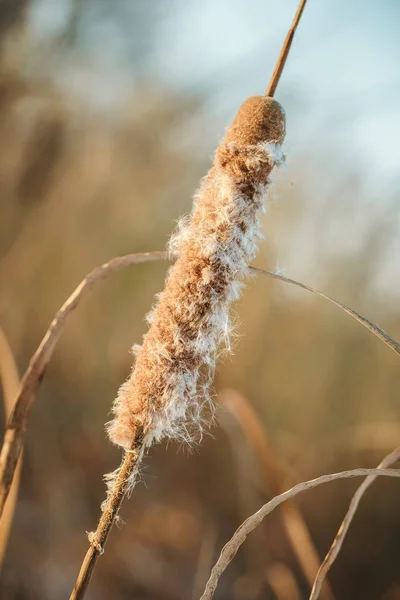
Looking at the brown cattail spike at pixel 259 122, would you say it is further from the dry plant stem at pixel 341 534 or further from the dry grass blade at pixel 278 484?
the dry grass blade at pixel 278 484

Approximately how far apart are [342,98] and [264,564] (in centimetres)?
101

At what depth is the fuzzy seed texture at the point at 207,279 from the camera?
37cm

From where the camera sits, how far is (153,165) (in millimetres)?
1199

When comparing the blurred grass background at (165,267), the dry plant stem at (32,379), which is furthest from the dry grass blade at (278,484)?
the dry plant stem at (32,379)

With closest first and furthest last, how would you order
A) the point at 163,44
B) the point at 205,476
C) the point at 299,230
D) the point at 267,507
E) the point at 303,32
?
the point at 267,507 < the point at 303,32 < the point at 163,44 < the point at 299,230 < the point at 205,476

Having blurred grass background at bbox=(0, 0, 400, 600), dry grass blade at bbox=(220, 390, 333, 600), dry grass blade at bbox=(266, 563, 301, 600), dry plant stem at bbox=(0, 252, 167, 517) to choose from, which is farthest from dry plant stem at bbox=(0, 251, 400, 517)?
dry grass blade at bbox=(266, 563, 301, 600)

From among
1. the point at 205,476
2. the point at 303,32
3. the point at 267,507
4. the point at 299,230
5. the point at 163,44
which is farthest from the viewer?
the point at 205,476

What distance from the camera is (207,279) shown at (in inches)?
14.4

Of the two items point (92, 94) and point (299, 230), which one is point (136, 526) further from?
point (92, 94)

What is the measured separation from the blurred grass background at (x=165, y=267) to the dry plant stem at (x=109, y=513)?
57cm

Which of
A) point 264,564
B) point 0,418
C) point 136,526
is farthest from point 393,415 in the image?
point 0,418

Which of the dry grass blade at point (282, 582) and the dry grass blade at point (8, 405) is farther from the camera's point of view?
the dry grass blade at point (282, 582)

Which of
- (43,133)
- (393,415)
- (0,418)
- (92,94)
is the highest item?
(92,94)

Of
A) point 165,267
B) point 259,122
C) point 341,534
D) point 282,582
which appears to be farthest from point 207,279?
point 165,267
